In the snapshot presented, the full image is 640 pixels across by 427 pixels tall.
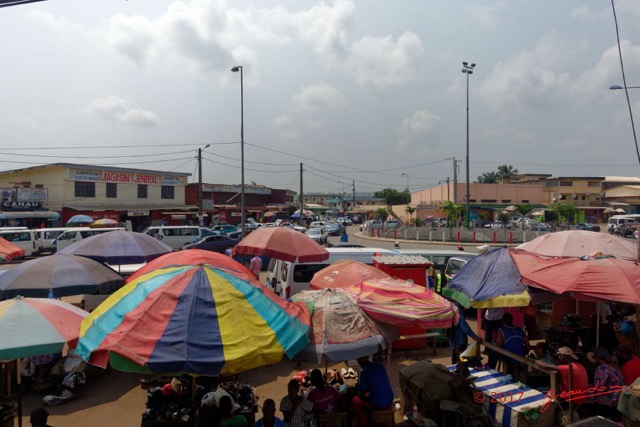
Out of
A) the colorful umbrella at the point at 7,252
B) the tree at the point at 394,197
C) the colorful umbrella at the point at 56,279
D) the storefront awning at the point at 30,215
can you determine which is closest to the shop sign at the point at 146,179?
the storefront awning at the point at 30,215

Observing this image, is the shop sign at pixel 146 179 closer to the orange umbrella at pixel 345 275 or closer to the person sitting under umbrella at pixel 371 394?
the orange umbrella at pixel 345 275

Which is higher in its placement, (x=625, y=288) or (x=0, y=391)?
(x=625, y=288)

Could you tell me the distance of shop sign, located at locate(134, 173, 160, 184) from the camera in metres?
42.9

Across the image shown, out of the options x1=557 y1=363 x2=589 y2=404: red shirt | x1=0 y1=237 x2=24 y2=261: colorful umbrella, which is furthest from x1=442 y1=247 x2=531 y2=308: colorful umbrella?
x1=0 y1=237 x2=24 y2=261: colorful umbrella

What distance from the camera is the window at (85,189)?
3794cm

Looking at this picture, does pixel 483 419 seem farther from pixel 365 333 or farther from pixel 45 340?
pixel 45 340

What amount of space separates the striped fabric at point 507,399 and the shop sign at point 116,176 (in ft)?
131

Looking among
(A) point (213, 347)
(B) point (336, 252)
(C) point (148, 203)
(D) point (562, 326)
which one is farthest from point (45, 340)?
(C) point (148, 203)

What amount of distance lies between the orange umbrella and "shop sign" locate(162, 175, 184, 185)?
131ft

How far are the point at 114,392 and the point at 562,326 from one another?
26.2 ft

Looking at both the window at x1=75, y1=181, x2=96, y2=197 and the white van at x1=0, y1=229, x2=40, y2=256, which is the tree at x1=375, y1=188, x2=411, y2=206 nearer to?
the window at x1=75, y1=181, x2=96, y2=197

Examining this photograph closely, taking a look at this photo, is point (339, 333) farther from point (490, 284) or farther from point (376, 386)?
point (490, 284)

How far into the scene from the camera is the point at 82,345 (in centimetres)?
454

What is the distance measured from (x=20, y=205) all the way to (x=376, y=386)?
37149mm
